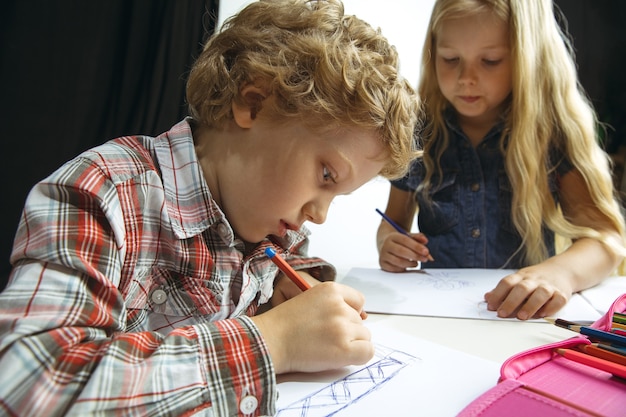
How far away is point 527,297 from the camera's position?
658 mm

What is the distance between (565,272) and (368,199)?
1070mm

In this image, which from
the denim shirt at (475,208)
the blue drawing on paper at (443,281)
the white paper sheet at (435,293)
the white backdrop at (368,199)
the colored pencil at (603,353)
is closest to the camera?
the colored pencil at (603,353)

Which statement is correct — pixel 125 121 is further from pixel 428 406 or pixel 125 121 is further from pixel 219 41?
pixel 428 406

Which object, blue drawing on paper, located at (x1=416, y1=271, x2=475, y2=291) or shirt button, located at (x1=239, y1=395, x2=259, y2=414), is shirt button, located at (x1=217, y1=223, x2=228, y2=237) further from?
blue drawing on paper, located at (x1=416, y1=271, x2=475, y2=291)

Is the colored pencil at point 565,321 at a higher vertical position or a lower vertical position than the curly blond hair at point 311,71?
lower

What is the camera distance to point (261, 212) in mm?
560

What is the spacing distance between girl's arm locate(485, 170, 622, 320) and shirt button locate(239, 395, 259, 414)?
15.5 inches

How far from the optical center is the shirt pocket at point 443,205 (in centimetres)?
103

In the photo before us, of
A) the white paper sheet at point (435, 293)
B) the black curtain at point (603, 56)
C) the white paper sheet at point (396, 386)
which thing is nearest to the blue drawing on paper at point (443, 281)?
the white paper sheet at point (435, 293)

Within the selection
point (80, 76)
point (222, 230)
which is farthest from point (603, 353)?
point (80, 76)

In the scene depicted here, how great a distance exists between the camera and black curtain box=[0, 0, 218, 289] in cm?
119

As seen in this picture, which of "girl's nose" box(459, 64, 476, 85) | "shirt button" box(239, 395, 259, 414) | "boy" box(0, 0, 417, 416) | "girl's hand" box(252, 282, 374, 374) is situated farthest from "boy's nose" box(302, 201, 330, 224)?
"girl's nose" box(459, 64, 476, 85)

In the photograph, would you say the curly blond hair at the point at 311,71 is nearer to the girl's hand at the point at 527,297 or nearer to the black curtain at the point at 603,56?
the girl's hand at the point at 527,297

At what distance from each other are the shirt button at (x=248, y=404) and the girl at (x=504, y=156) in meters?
0.55
